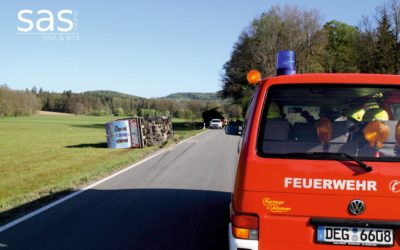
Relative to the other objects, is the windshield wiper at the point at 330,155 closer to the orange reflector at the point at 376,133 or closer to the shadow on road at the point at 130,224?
the orange reflector at the point at 376,133

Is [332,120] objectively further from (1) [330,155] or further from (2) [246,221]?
(2) [246,221]

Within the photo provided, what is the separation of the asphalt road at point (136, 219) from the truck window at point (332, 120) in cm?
240

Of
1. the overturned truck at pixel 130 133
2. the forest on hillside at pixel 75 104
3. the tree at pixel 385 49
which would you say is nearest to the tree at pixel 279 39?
the tree at pixel 385 49

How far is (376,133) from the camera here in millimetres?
Answer: 3846

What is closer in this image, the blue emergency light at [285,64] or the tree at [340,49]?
the blue emergency light at [285,64]

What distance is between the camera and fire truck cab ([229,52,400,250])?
3.52m

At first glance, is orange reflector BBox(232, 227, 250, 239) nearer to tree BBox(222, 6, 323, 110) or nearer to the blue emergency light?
the blue emergency light

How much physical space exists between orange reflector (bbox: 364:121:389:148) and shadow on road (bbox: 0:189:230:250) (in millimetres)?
2598

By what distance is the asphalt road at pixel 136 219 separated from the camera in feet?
19.7

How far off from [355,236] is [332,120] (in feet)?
3.07

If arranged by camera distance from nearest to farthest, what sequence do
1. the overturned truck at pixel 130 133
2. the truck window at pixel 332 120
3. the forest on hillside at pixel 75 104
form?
the truck window at pixel 332 120
the overturned truck at pixel 130 133
the forest on hillside at pixel 75 104

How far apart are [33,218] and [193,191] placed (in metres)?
3.53

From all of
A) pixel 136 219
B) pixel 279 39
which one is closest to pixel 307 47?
pixel 279 39

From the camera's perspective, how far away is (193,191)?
10.1m
